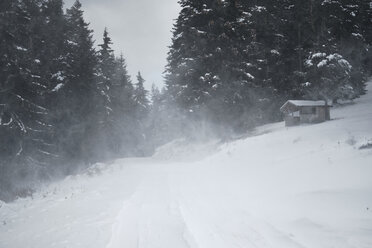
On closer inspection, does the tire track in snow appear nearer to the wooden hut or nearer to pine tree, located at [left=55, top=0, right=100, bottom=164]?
the wooden hut

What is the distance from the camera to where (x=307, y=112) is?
21047 millimetres

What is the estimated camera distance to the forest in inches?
821

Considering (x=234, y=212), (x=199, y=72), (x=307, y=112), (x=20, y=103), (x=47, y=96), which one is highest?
(x=199, y=72)

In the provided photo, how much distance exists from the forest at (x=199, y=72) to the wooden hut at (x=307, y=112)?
1.52 metres

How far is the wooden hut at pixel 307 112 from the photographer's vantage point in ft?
67.6

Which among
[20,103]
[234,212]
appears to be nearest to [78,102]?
[20,103]

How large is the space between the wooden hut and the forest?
1519mm

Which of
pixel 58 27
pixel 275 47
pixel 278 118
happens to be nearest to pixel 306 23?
pixel 275 47

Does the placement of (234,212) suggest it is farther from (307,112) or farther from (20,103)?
(20,103)

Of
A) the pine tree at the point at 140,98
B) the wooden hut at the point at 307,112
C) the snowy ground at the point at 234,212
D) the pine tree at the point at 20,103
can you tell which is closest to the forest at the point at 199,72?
the pine tree at the point at 20,103

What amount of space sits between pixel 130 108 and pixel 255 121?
98.1ft

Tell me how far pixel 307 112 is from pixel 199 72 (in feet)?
39.2

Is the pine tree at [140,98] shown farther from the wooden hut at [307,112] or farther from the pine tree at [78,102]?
the wooden hut at [307,112]

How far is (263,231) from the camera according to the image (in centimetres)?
525
